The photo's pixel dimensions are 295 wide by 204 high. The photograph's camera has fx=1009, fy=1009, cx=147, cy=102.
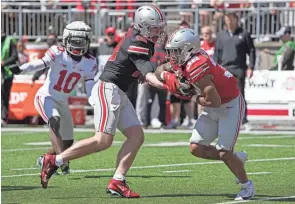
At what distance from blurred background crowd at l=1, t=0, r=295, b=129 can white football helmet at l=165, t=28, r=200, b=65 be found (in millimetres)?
9206

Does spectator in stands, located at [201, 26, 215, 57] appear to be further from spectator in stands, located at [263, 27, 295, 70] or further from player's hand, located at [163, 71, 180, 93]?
player's hand, located at [163, 71, 180, 93]

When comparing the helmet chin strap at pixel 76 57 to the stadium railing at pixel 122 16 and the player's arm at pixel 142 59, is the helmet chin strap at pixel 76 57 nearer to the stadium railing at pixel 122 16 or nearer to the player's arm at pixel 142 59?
the player's arm at pixel 142 59

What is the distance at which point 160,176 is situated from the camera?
38.3 feet

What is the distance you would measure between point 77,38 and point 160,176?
188 cm

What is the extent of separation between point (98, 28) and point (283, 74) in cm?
525

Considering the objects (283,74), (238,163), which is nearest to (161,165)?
(238,163)

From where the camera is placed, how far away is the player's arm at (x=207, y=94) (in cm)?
898

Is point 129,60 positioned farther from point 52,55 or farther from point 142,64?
point 52,55

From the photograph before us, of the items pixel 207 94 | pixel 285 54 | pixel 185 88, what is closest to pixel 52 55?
pixel 185 88

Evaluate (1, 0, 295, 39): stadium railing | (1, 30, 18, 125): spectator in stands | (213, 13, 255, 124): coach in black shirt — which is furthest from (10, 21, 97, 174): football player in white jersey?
(1, 0, 295, 39): stadium railing

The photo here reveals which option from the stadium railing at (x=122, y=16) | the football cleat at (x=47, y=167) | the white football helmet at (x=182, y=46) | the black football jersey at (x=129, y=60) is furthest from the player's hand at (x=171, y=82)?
the stadium railing at (x=122, y=16)

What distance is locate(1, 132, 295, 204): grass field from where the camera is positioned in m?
9.69

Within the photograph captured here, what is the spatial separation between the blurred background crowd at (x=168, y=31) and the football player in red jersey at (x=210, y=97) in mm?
8893

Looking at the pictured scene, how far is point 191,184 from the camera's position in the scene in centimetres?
1078
